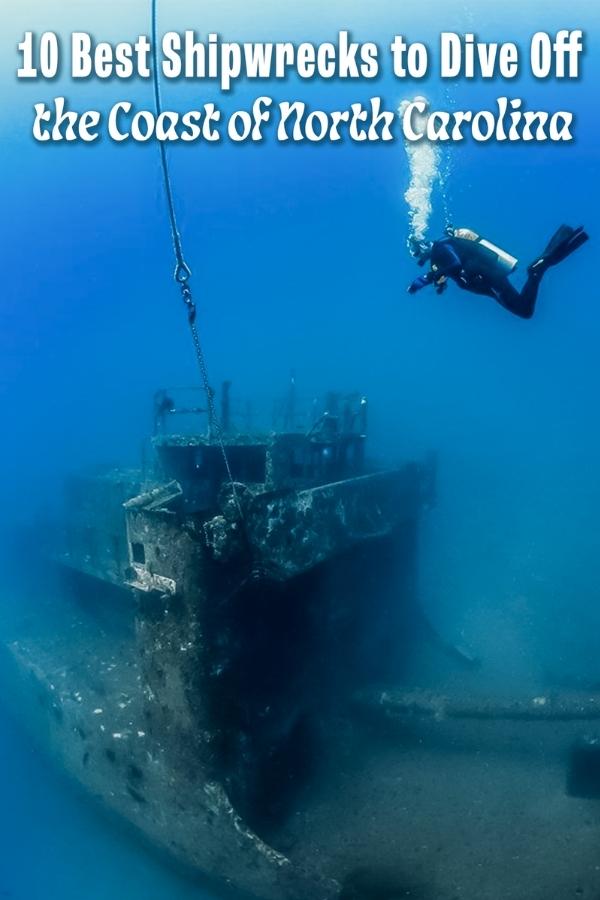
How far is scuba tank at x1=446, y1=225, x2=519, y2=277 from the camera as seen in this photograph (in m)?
6.34

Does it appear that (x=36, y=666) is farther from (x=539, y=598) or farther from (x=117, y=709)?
(x=539, y=598)

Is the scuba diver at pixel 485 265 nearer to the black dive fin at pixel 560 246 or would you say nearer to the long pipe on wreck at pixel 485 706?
the black dive fin at pixel 560 246

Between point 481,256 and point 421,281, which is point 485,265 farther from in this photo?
point 421,281

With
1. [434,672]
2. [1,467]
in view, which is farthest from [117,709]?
[1,467]

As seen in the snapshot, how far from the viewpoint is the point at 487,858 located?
230 inches

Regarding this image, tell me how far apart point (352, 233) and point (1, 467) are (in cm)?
8251

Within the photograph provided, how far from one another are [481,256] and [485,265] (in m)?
0.11

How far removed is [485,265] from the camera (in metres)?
6.43

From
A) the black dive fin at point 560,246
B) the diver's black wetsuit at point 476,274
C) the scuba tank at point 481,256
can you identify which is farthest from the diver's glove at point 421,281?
the black dive fin at point 560,246

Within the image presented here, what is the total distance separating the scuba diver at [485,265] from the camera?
6070 mm

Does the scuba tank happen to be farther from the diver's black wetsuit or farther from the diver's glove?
the diver's glove

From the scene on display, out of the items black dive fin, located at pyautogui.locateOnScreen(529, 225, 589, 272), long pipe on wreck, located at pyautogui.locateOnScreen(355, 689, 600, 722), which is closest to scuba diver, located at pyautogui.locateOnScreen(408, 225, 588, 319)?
black dive fin, located at pyautogui.locateOnScreen(529, 225, 589, 272)

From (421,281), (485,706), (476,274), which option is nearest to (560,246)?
(476,274)

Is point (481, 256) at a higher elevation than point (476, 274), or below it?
higher
